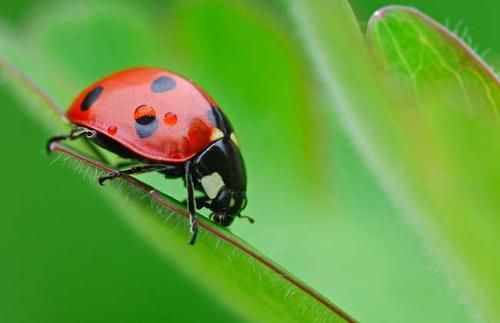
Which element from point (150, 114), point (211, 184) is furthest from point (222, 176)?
point (150, 114)

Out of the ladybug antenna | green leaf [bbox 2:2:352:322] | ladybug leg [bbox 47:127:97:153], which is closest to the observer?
green leaf [bbox 2:2:352:322]

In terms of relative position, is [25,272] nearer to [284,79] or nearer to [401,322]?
[284,79]

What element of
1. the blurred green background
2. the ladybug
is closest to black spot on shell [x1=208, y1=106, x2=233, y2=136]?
the ladybug

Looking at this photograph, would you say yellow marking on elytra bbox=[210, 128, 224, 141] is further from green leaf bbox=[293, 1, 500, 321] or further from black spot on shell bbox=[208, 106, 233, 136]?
green leaf bbox=[293, 1, 500, 321]

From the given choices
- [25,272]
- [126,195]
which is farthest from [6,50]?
[25,272]

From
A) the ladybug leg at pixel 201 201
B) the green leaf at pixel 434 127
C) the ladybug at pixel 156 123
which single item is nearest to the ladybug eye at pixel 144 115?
the ladybug at pixel 156 123

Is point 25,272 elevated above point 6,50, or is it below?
below
